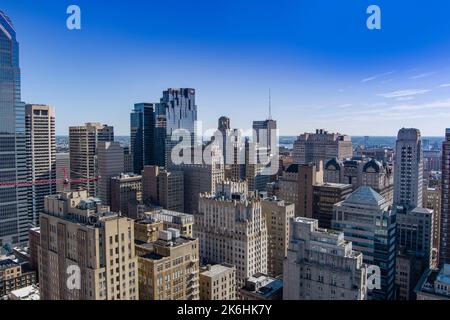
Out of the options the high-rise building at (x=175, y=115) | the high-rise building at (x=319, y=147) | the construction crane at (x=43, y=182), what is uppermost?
the high-rise building at (x=175, y=115)

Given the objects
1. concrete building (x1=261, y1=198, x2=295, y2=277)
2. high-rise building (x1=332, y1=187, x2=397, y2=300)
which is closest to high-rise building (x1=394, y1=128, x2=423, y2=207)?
high-rise building (x1=332, y1=187, x2=397, y2=300)

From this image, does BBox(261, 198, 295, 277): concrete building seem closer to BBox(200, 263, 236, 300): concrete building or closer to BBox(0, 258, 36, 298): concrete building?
BBox(200, 263, 236, 300): concrete building

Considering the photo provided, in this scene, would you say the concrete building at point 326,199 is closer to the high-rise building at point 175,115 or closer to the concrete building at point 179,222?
the concrete building at point 179,222

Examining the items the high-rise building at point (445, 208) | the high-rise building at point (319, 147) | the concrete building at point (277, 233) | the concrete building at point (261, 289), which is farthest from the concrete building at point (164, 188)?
the high-rise building at point (445, 208)

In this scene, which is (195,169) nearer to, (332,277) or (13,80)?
(13,80)

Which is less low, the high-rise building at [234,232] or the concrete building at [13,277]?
the high-rise building at [234,232]
